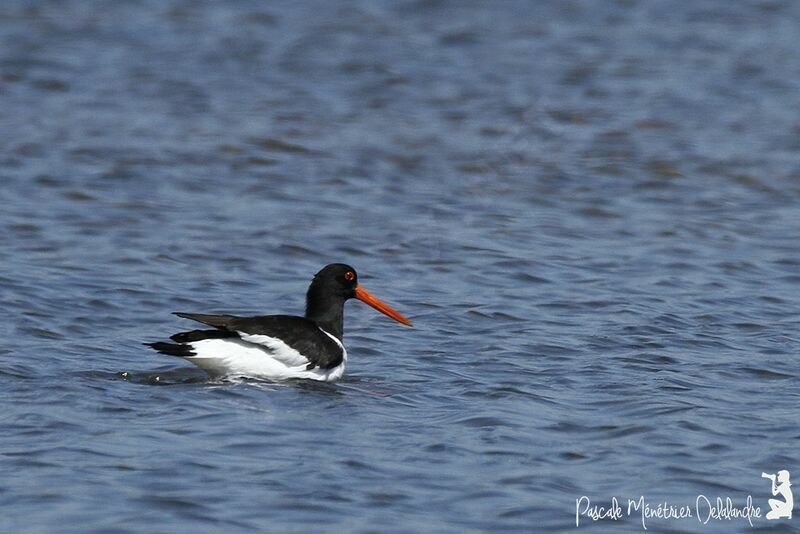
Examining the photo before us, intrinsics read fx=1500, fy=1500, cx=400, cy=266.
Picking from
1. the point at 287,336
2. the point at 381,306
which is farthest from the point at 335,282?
the point at 287,336

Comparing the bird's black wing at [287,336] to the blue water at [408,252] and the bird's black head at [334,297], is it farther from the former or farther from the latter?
the bird's black head at [334,297]

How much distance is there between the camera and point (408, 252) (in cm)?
1339

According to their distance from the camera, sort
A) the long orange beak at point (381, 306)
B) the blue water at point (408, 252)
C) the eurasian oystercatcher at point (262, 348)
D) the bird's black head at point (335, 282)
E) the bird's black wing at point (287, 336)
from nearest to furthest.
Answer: the blue water at point (408, 252), the eurasian oystercatcher at point (262, 348), the bird's black wing at point (287, 336), the bird's black head at point (335, 282), the long orange beak at point (381, 306)

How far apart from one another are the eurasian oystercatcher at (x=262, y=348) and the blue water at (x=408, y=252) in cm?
19

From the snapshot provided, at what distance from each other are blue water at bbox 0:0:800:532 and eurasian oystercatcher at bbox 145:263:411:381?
7.3 inches

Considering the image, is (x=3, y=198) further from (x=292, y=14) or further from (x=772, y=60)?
(x=772, y=60)

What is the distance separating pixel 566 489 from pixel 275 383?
2.92 m

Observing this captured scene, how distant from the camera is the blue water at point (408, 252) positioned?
302 inches

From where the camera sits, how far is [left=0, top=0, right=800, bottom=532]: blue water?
25.2ft

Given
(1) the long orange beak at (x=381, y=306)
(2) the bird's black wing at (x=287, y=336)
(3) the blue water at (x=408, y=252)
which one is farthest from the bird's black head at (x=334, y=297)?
(2) the bird's black wing at (x=287, y=336)

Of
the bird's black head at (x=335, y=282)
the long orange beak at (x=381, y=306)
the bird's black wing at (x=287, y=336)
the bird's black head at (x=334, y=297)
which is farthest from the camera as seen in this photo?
the long orange beak at (x=381, y=306)

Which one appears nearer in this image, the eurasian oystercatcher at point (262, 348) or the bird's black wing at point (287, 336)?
the eurasian oystercatcher at point (262, 348)

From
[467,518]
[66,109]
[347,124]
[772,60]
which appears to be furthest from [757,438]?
[772,60]

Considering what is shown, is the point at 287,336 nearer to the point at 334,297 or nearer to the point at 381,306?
the point at 334,297
